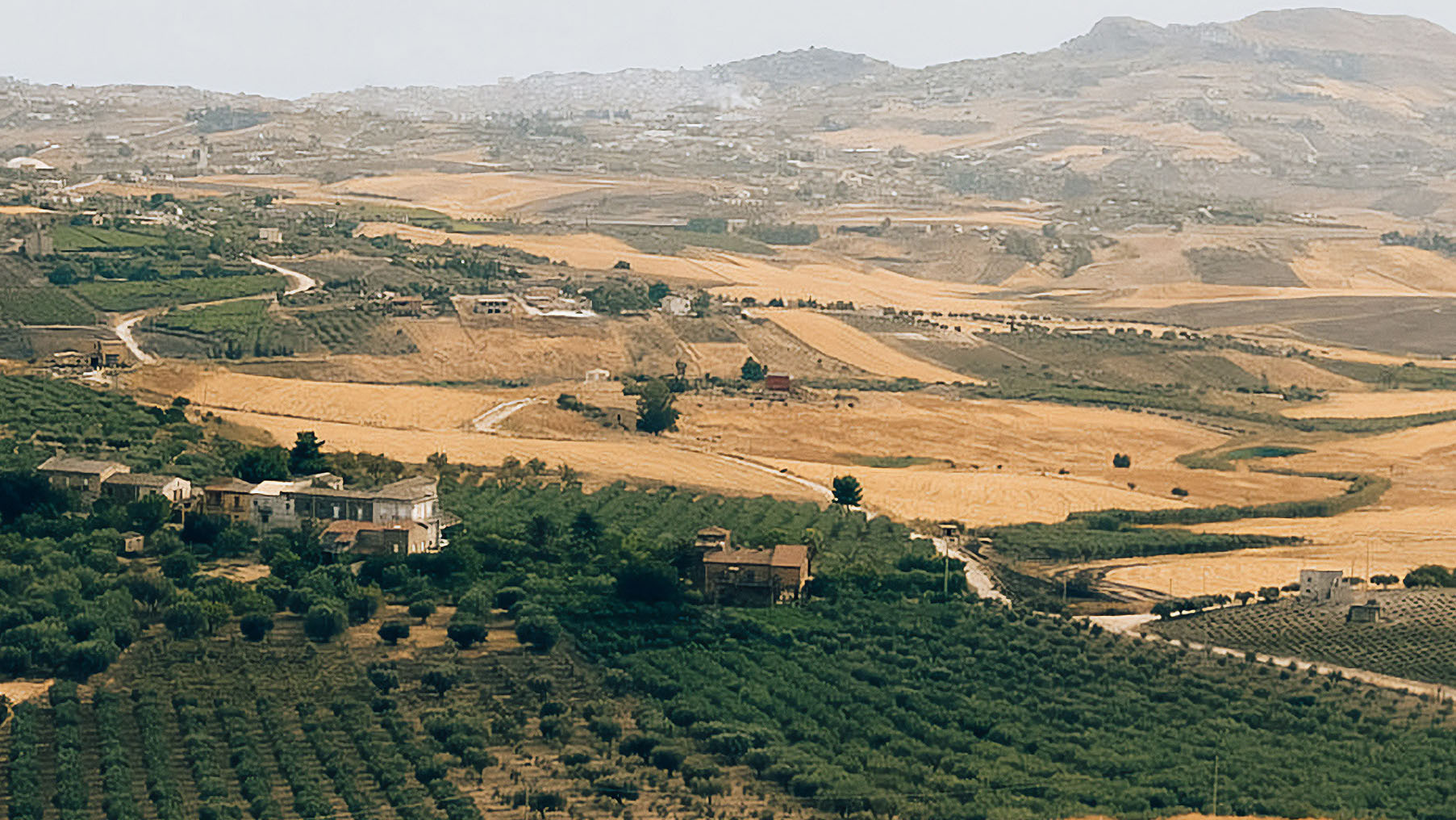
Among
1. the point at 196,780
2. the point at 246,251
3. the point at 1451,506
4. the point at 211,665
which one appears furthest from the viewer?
the point at 246,251

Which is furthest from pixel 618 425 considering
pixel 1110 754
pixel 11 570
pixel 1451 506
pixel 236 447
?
pixel 1110 754

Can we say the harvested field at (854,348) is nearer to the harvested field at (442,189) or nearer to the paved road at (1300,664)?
the paved road at (1300,664)

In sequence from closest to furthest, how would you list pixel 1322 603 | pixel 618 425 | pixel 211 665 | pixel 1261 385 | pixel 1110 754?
pixel 1110 754 → pixel 211 665 → pixel 1322 603 → pixel 618 425 → pixel 1261 385

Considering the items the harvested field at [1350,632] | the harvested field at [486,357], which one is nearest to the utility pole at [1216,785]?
the harvested field at [1350,632]

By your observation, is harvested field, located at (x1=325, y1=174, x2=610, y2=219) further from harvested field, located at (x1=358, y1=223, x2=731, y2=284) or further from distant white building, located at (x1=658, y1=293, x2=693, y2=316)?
distant white building, located at (x1=658, y1=293, x2=693, y2=316)

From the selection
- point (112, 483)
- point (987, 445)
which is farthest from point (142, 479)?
point (987, 445)

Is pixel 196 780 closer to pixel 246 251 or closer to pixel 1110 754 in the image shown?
pixel 1110 754
